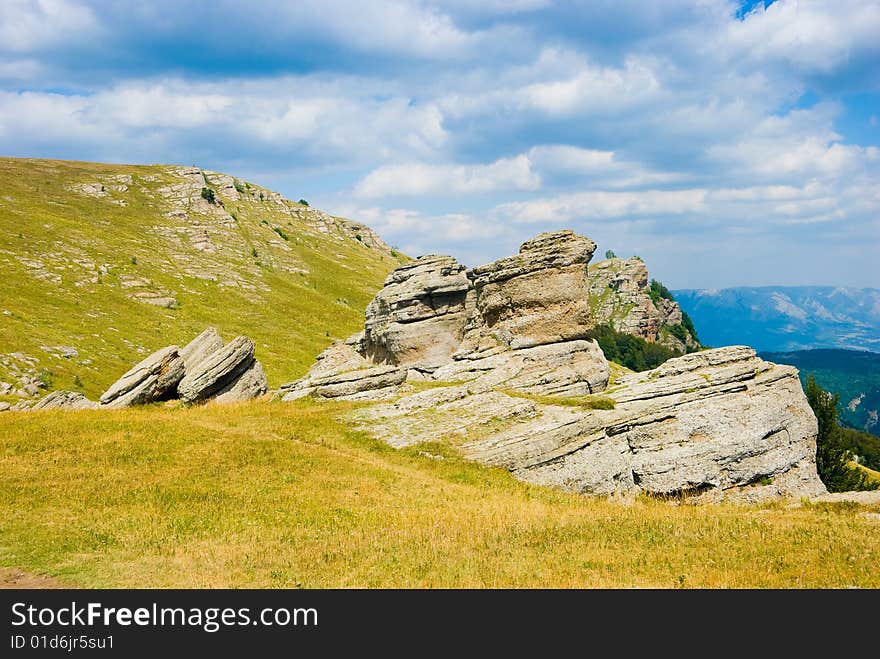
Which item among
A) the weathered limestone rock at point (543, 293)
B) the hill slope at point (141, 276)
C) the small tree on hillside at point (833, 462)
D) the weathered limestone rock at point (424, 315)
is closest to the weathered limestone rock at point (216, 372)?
the weathered limestone rock at point (424, 315)

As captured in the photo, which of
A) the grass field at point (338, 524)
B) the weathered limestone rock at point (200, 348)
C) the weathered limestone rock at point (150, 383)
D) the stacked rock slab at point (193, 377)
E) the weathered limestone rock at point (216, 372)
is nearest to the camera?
the grass field at point (338, 524)

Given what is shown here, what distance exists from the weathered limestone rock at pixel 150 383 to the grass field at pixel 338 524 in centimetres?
896

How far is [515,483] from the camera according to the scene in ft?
96.9

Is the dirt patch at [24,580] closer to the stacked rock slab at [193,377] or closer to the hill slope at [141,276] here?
the stacked rock slab at [193,377]

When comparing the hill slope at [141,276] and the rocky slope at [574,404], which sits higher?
the hill slope at [141,276]

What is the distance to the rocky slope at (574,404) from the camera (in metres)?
33.8

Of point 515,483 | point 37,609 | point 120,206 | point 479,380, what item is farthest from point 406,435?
point 120,206

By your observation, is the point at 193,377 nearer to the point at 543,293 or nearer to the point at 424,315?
the point at 424,315

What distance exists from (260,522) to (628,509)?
14.8 m

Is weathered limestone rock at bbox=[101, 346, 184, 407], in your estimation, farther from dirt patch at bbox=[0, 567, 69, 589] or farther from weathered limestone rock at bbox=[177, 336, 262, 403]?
dirt patch at bbox=[0, 567, 69, 589]

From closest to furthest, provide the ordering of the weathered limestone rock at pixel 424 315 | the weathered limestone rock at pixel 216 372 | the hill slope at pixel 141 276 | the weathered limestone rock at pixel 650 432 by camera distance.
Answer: the weathered limestone rock at pixel 650 432, the weathered limestone rock at pixel 216 372, the weathered limestone rock at pixel 424 315, the hill slope at pixel 141 276

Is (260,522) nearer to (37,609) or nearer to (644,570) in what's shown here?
(37,609)

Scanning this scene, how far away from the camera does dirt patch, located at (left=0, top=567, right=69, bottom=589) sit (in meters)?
15.2

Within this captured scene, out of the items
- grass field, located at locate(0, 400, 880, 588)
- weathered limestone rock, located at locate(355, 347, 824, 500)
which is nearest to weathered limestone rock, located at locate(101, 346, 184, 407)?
grass field, located at locate(0, 400, 880, 588)
